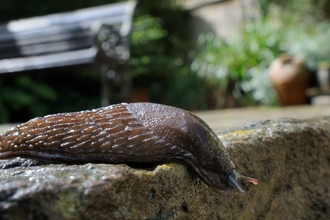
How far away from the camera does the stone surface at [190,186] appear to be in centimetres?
103

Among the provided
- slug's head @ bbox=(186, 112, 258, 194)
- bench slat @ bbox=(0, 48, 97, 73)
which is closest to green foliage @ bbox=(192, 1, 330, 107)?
bench slat @ bbox=(0, 48, 97, 73)

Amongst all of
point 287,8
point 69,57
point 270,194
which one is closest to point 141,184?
point 270,194

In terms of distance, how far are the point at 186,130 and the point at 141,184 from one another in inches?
9.3

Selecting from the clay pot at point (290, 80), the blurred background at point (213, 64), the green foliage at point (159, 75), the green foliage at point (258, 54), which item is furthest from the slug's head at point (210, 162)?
the green foliage at point (159, 75)

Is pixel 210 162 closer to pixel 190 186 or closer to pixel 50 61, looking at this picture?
pixel 190 186

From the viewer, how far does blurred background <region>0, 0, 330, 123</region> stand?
8094mm

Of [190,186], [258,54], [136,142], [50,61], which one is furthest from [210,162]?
[258,54]

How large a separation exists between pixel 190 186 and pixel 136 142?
0.75 ft

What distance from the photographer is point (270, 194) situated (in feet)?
5.99

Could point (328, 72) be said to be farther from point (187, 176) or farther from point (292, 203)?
point (187, 176)

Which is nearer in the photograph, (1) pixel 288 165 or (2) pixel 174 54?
(1) pixel 288 165

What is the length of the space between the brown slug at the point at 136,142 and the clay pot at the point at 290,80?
6879 mm

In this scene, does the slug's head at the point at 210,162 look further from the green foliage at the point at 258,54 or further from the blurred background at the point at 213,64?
the green foliage at the point at 258,54

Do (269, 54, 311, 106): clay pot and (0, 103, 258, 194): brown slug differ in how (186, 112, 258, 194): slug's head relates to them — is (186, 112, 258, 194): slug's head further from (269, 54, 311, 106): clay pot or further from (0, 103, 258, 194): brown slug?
(269, 54, 311, 106): clay pot
